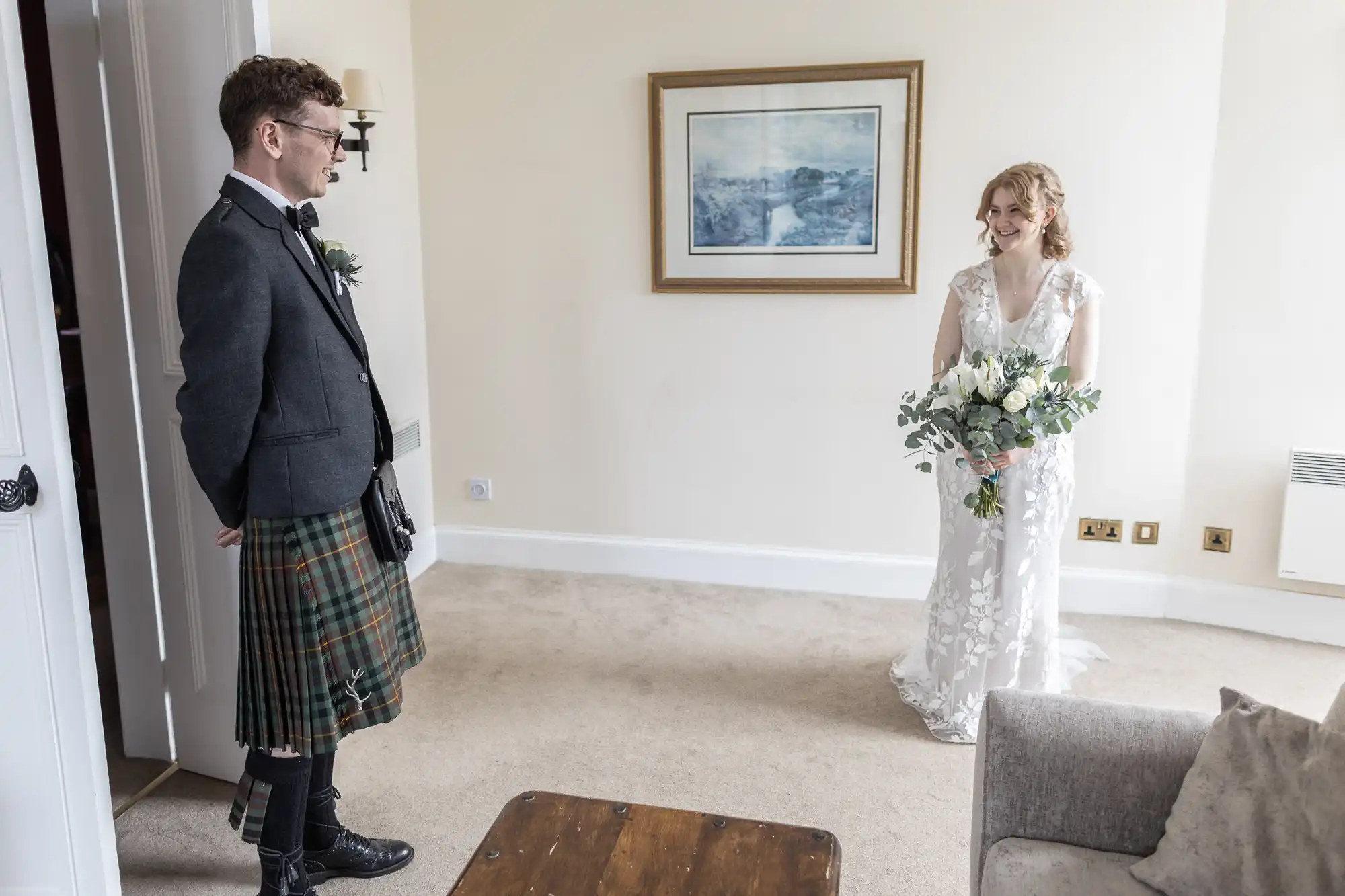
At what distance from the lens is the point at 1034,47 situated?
3477mm

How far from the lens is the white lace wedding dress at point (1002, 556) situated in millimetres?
2818

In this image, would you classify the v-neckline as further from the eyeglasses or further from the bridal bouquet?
the eyeglasses

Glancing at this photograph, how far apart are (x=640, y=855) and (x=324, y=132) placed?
1467mm

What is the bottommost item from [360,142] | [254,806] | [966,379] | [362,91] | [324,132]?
[254,806]

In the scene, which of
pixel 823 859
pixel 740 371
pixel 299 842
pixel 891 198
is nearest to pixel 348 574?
pixel 299 842

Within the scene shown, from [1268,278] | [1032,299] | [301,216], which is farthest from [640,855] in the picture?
[1268,278]

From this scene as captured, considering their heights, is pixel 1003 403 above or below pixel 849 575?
above

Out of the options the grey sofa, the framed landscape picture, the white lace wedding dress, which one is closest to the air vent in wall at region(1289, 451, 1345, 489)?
the white lace wedding dress

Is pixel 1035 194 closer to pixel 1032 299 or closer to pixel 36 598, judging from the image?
pixel 1032 299

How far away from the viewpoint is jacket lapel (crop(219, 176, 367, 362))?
189 centimetres

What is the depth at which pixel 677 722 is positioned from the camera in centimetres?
302

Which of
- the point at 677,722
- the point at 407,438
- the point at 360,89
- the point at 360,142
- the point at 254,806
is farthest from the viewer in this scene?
the point at 407,438

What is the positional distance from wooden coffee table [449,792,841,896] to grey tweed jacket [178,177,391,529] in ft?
2.43

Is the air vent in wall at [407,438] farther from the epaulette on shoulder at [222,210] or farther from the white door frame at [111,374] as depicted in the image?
the epaulette on shoulder at [222,210]
